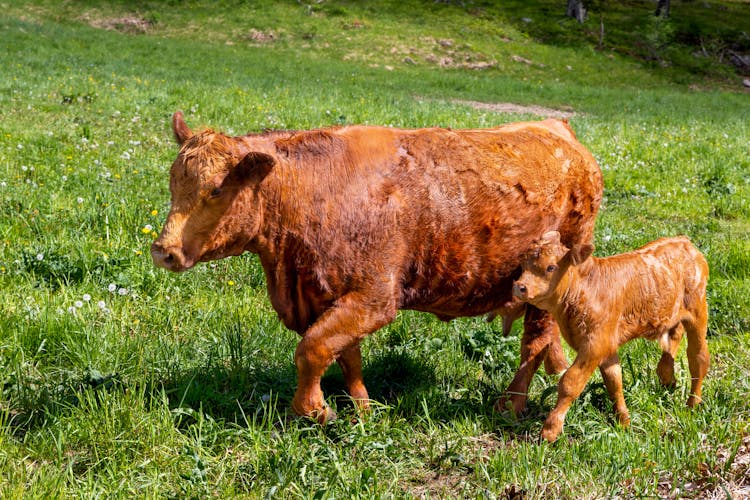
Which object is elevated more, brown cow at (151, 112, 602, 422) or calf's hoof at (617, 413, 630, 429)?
brown cow at (151, 112, 602, 422)

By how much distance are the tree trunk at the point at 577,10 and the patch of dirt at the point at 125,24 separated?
3000 cm

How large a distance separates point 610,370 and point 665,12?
54082 millimetres

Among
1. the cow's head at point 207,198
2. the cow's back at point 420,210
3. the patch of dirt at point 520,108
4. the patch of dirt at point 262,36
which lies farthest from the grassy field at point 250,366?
the patch of dirt at point 262,36

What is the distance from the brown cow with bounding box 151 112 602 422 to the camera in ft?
12.4

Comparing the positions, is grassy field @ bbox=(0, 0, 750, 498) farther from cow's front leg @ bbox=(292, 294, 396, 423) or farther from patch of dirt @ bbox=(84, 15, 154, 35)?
patch of dirt @ bbox=(84, 15, 154, 35)

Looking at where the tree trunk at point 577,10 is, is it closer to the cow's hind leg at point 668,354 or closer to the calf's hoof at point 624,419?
the cow's hind leg at point 668,354

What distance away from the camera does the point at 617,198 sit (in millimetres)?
10797

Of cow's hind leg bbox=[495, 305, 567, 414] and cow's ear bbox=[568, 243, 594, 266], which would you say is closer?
cow's ear bbox=[568, 243, 594, 266]

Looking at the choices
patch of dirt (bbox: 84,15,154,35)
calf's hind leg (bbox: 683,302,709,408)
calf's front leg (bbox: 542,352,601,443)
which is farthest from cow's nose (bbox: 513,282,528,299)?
patch of dirt (bbox: 84,15,154,35)

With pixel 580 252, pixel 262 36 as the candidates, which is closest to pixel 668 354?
pixel 580 252

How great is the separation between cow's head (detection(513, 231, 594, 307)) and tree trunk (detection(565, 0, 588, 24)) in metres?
52.3

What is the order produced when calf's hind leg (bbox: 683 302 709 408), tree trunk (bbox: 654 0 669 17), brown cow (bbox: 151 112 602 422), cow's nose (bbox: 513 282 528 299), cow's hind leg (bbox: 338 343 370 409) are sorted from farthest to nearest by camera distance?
tree trunk (bbox: 654 0 669 17)
calf's hind leg (bbox: 683 302 709 408)
cow's hind leg (bbox: 338 343 370 409)
cow's nose (bbox: 513 282 528 299)
brown cow (bbox: 151 112 602 422)

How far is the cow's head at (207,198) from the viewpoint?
3.70 m

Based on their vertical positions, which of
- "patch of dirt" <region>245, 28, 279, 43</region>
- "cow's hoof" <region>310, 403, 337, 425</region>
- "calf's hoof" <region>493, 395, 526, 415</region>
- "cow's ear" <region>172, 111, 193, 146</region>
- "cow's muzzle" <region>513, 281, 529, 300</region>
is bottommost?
"patch of dirt" <region>245, 28, 279, 43</region>
